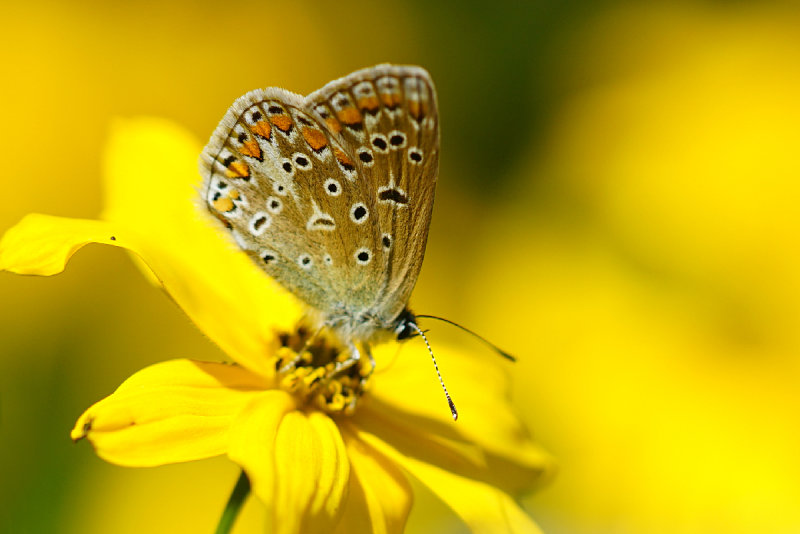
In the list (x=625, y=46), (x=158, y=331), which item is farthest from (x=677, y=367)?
(x=158, y=331)

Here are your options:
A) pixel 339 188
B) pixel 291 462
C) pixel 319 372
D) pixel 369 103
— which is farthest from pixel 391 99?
pixel 291 462

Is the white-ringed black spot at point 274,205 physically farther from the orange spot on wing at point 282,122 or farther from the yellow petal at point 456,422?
the yellow petal at point 456,422

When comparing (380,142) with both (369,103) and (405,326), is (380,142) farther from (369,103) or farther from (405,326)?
(405,326)

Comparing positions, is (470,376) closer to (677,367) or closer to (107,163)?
(107,163)

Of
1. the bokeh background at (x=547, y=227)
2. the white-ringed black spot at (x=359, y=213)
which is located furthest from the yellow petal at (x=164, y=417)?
the bokeh background at (x=547, y=227)

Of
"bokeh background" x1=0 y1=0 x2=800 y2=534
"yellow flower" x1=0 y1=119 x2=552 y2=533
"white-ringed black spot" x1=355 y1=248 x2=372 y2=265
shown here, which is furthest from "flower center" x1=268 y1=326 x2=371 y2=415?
"bokeh background" x1=0 y1=0 x2=800 y2=534

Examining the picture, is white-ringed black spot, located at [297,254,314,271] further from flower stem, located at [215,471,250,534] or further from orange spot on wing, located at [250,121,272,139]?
flower stem, located at [215,471,250,534]
